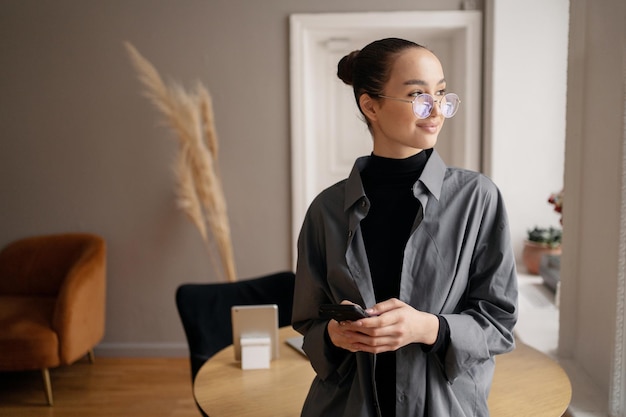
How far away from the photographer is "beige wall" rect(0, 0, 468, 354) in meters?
4.04

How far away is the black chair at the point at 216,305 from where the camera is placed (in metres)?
2.55

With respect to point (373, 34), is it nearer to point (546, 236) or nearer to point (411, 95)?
point (546, 236)

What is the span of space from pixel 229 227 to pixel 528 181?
1.88m

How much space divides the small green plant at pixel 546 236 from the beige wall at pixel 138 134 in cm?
145

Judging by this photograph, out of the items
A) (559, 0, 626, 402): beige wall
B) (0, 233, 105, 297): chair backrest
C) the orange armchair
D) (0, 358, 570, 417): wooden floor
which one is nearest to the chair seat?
the orange armchair

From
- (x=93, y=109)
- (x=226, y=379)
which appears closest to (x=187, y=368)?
(x=93, y=109)

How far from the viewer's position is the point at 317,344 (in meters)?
1.22

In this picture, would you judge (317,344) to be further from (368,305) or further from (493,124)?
(493,124)

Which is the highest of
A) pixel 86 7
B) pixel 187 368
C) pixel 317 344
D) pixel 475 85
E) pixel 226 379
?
pixel 86 7

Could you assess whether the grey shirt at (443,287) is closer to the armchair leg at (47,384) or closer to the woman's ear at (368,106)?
the woman's ear at (368,106)

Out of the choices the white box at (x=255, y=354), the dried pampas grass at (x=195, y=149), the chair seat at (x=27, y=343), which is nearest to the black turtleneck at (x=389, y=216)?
the white box at (x=255, y=354)

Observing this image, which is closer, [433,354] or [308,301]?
[433,354]

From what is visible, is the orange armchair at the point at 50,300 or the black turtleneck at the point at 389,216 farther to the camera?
the orange armchair at the point at 50,300

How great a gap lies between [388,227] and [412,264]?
10cm
